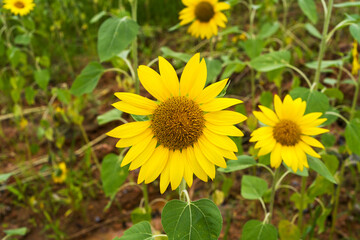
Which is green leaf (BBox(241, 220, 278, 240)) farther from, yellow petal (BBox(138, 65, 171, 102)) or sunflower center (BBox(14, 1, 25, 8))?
sunflower center (BBox(14, 1, 25, 8))

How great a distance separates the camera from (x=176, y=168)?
106cm

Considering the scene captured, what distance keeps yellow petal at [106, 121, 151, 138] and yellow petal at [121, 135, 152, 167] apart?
1.4 inches

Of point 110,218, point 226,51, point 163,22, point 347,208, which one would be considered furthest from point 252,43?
point 163,22

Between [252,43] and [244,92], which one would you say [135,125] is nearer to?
[252,43]

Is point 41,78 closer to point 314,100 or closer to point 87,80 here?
point 87,80

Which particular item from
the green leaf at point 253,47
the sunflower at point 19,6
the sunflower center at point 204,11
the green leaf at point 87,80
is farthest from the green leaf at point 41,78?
the green leaf at point 253,47

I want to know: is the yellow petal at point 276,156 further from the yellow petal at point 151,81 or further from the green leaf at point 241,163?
the yellow petal at point 151,81

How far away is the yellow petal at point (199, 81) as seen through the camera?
103 centimetres

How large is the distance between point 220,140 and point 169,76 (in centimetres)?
26

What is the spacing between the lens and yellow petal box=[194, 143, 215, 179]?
40.4 inches

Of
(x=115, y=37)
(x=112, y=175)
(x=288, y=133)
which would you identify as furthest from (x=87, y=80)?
(x=288, y=133)

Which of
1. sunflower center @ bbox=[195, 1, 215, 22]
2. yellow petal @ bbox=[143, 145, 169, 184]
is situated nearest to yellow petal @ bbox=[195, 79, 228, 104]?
yellow petal @ bbox=[143, 145, 169, 184]

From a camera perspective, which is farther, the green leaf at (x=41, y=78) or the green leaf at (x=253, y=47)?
the green leaf at (x=41, y=78)

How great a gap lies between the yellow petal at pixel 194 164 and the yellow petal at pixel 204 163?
17 millimetres
